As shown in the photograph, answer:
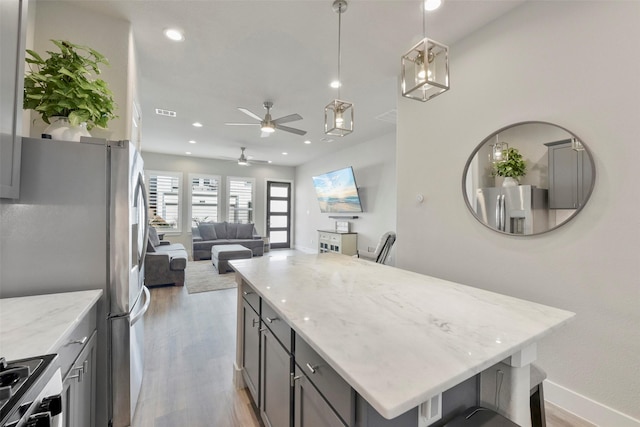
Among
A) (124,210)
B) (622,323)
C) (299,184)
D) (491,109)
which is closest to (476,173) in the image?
(491,109)

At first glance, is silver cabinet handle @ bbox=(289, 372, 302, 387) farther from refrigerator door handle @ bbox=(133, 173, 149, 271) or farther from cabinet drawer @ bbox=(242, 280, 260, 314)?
refrigerator door handle @ bbox=(133, 173, 149, 271)

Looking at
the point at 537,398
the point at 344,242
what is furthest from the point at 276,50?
the point at 344,242

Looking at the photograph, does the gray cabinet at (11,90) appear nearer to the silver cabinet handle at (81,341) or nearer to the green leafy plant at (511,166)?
the silver cabinet handle at (81,341)

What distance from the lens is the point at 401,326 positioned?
105 cm

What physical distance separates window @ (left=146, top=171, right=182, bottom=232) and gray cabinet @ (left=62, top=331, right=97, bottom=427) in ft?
22.3

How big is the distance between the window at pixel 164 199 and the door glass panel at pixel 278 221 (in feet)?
9.42

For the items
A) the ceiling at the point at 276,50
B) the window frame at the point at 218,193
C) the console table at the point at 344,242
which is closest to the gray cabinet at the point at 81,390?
the ceiling at the point at 276,50

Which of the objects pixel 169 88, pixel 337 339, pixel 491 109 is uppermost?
pixel 169 88

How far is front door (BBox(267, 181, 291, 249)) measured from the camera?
9336 millimetres

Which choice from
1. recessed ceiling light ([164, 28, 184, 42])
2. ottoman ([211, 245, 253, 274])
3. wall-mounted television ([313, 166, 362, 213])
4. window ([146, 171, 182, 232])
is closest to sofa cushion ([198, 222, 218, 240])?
window ([146, 171, 182, 232])

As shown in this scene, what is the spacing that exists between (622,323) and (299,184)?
326 inches

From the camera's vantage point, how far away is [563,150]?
188 cm

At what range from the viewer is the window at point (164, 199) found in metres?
7.45

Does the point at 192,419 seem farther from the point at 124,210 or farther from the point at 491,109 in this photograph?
the point at 491,109
